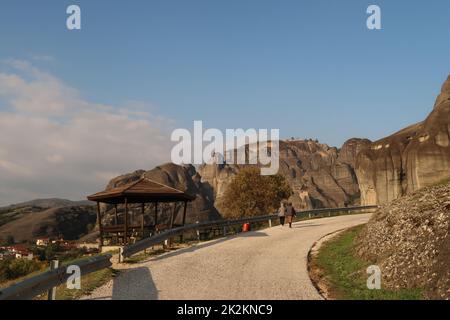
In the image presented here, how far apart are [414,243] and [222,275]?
580 centimetres

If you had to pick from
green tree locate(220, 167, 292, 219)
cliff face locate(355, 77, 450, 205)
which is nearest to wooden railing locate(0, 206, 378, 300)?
green tree locate(220, 167, 292, 219)

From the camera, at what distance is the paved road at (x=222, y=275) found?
395 inches

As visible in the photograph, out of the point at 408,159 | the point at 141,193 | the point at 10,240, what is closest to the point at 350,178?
the point at 408,159

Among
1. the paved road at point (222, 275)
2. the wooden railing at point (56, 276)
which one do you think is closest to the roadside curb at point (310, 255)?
the paved road at point (222, 275)

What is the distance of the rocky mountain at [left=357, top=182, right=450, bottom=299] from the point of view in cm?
1024

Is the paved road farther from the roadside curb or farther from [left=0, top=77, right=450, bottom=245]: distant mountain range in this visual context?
[left=0, top=77, right=450, bottom=245]: distant mountain range

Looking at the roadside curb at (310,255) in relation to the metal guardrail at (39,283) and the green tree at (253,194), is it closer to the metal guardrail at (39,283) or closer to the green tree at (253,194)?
the metal guardrail at (39,283)

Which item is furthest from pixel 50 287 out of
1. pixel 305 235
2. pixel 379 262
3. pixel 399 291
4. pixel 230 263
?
pixel 305 235

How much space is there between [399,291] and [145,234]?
60.1ft

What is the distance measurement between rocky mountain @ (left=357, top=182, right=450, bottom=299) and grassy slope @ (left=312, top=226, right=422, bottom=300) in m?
0.44

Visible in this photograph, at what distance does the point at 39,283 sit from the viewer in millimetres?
8914

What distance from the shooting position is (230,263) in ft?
46.4

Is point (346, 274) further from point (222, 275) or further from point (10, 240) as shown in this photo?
point (10, 240)

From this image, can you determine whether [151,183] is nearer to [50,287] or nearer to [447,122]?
[50,287]
